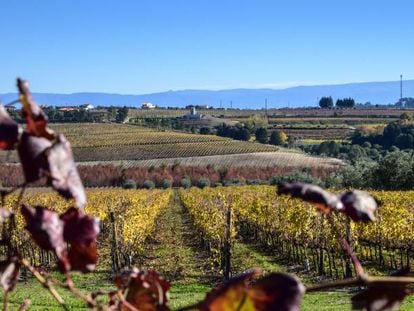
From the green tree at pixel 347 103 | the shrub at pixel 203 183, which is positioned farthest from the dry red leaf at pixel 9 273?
the green tree at pixel 347 103

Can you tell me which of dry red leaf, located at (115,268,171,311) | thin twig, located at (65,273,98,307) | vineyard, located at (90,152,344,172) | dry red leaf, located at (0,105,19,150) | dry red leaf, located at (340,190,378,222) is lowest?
vineyard, located at (90,152,344,172)

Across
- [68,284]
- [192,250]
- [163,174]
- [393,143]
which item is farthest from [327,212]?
[393,143]

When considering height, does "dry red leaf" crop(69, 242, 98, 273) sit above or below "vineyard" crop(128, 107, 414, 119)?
above

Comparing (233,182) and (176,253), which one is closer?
(176,253)

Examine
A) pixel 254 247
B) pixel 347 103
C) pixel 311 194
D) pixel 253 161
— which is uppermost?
pixel 347 103

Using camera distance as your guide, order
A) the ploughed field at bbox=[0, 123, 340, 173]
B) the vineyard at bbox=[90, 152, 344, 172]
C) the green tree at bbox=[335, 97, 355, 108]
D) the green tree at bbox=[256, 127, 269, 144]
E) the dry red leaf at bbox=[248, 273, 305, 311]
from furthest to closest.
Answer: the green tree at bbox=[335, 97, 355, 108] → the green tree at bbox=[256, 127, 269, 144] → the ploughed field at bbox=[0, 123, 340, 173] → the vineyard at bbox=[90, 152, 344, 172] → the dry red leaf at bbox=[248, 273, 305, 311]

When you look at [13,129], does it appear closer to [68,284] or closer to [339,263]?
[68,284]

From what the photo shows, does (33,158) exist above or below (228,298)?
above

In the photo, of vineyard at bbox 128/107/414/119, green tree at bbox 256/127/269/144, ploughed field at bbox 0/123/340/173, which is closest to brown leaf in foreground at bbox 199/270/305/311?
ploughed field at bbox 0/123/340/173

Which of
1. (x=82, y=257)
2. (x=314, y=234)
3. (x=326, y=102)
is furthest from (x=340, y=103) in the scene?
(x=82, y=257)

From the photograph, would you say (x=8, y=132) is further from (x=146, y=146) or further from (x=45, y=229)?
(x=146, y=146)

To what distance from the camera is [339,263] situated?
54.3ft

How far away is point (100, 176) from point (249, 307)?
167 feet

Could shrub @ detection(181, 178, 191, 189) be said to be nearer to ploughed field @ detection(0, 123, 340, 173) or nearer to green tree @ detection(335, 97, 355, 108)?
ploughed field @ detection(0, 123, 340, 173)
